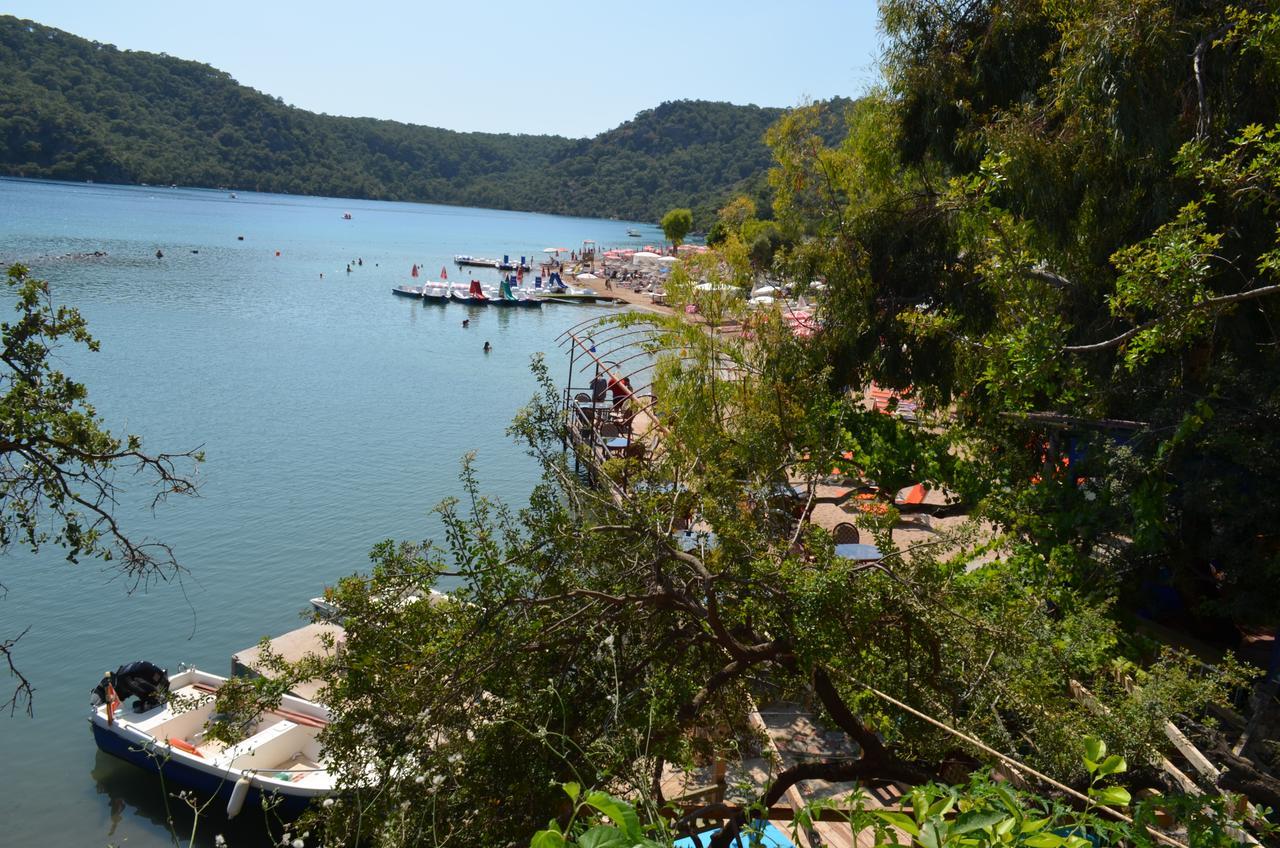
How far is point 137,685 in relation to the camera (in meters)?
10.2

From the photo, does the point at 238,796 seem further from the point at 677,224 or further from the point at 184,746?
the point at 677,224

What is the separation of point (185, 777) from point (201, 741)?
404mm

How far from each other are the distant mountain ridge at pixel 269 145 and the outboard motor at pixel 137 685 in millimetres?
68147

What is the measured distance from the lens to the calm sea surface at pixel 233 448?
35.3ft

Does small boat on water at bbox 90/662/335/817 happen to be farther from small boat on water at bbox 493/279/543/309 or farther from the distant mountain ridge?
the distant mountain ridge

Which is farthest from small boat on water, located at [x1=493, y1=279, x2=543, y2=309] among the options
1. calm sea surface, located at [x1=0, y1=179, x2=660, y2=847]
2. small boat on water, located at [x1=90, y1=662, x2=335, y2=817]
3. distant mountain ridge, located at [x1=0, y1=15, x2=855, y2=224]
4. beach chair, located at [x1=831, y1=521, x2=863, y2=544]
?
small boat on water, located at [x1=90, y1=662, x2=335, y2=817]

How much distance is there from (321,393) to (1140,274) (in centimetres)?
2524

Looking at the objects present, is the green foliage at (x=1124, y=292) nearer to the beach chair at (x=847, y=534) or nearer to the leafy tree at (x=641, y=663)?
the leafy tree at (x=641, y=663)

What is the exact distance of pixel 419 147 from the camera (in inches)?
7594

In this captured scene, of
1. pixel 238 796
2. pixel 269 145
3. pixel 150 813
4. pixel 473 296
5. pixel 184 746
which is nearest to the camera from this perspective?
pixel 238 796

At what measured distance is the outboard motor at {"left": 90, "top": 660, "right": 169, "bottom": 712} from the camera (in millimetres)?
10164

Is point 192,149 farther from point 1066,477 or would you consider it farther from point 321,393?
point 1066,477

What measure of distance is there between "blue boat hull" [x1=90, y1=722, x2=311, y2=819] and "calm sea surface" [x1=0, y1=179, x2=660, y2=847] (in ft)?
1.15

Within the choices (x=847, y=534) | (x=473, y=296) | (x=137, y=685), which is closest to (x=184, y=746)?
(x=137, y=685)
